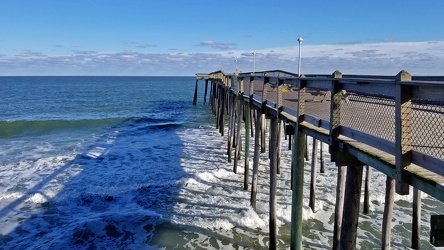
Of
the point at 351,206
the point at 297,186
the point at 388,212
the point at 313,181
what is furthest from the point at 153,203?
the point at 351,206

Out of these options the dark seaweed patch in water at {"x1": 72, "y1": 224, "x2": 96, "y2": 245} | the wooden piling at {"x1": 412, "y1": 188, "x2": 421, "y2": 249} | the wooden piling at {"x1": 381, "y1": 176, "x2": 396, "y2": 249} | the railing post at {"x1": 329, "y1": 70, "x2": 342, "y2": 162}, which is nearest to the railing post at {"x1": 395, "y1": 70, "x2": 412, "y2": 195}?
the railing post at {"x1": 329, "y1": 70, "x2": 342, "y2": 162}

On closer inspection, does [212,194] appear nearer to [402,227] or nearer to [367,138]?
[402,227]

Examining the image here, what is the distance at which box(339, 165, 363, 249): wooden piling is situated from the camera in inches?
176

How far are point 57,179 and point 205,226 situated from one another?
806cm

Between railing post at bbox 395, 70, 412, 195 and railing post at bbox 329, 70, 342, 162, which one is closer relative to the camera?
railing post at bbox 395, 70, 412, 195

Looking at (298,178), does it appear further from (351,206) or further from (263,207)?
(263,207)

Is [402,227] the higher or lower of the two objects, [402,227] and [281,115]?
the lower

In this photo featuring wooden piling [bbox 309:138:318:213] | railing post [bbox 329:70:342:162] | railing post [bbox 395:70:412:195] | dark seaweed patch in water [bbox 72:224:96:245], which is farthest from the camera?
wooden piling [bbox 309:138:318:213]

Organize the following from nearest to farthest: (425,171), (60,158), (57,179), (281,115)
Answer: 1. (425,171)
2. (281,115)
3. (57,179)
4. (60,158)

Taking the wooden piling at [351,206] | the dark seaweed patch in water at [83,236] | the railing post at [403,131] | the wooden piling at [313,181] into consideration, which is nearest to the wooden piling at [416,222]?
the wooden piling at [313,181]

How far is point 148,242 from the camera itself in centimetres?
908

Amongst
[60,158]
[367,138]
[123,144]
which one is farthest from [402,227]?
[123,144]

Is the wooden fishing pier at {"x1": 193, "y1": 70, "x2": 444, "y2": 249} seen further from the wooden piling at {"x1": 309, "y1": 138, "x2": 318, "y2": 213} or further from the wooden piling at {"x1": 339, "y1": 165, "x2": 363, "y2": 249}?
the wooden piling at {"x1": 309, "y1": 138, "x2": 318, "y2": 213}

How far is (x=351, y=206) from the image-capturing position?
4480 millimetres
